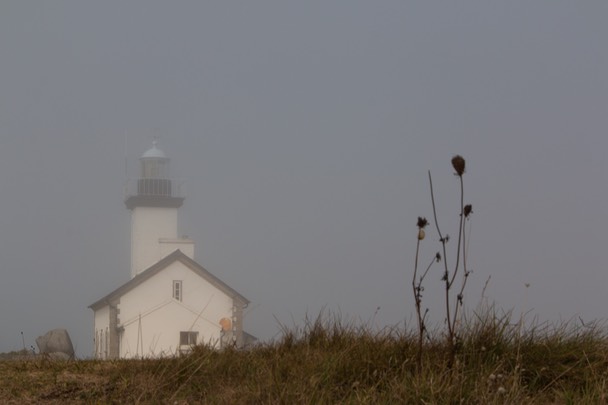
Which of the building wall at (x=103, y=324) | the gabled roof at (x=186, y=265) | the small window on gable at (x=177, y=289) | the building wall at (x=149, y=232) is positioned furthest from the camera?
the building wall at (x=149, y=232)

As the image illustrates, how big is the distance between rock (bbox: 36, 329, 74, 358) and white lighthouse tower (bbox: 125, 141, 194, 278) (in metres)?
8.61

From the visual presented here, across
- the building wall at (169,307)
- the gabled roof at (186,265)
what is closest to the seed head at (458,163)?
the building wall at (169,307)

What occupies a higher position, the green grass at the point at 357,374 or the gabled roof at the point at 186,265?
the gabled roof at the point at 186,265

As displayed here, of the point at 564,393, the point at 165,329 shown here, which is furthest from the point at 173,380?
the point at 165,329

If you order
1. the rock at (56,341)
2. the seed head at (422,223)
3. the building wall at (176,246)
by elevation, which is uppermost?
the building wall at (176,246)

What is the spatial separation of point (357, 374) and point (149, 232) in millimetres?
52301

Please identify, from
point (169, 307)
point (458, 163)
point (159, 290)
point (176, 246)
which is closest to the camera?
point (458, 163)

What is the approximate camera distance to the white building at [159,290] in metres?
51.6

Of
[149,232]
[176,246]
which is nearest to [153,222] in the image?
[149,232]

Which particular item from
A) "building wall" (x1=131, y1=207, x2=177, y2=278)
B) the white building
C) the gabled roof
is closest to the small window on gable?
the white building

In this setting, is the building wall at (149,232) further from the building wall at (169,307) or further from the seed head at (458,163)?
the seed head at (458,163)

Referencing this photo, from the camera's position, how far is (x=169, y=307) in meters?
52.5

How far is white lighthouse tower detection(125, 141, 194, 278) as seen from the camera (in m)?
57.8

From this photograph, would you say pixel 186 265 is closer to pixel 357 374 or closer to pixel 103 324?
pixel 103 324
